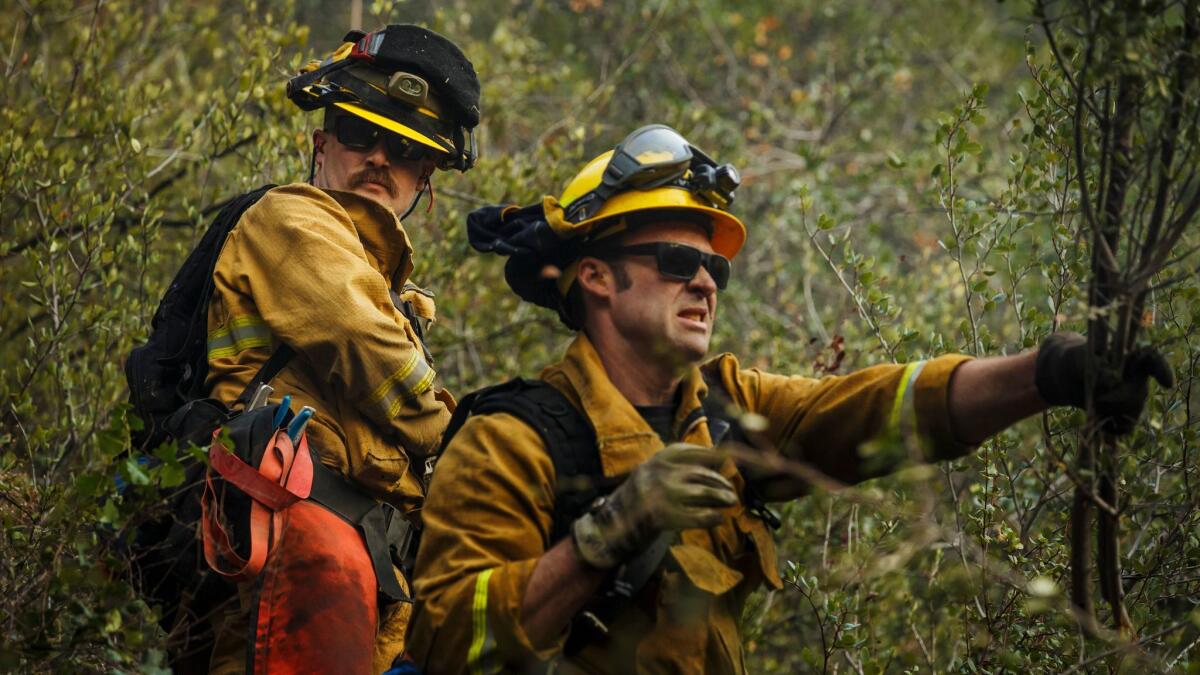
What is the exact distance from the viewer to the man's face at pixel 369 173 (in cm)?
527

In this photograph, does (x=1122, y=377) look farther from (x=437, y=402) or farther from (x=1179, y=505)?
(x=437, y=402)

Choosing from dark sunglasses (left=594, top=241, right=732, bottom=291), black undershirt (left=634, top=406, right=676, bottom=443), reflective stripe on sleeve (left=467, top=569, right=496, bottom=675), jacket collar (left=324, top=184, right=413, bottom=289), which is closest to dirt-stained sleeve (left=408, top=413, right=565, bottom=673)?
reflective stripe on sleeve (left=467, top=569, right=496, bottom=675)

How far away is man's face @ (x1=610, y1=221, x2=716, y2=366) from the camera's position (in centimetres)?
395

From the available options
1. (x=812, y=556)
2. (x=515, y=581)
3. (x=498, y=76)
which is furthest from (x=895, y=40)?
(x=515, y=581)

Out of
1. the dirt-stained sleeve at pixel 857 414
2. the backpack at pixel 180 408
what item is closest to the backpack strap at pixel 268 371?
the backpack at pixel 180 408

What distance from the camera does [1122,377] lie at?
10.7 ft

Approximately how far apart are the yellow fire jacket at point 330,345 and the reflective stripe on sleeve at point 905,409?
5.46 ft

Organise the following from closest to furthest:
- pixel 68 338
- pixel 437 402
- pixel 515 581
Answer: pixel 515 581 < pixel 437 402 < pixel 68 338

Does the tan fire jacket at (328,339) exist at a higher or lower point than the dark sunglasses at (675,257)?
lower

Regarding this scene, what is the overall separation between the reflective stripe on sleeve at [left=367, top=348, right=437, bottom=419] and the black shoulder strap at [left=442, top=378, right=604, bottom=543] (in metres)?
0.78

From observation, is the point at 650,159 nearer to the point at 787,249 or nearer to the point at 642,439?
the point at 642,439

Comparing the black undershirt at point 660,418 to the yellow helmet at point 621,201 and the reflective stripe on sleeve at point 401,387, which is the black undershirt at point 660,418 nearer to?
the yellow helmet at point 621,201

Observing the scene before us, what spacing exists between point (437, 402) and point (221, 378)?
2.37 ft

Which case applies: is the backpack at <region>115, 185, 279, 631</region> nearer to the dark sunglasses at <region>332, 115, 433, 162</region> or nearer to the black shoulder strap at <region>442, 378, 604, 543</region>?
the dark sunglasses at <region>332, 115, 433, 162</region>
